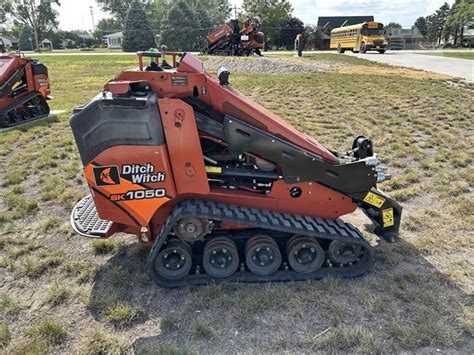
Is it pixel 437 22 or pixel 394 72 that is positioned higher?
pixel 437 22

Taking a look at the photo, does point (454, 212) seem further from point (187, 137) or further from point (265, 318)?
point (187, 137)

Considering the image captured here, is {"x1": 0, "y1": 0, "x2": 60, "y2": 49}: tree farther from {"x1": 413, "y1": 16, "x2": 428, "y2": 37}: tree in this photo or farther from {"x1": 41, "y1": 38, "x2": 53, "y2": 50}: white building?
{"x1": 413, "y1": 16, "x2": 428, "y2": 37}: tree

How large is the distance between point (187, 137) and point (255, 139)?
0.63 metres

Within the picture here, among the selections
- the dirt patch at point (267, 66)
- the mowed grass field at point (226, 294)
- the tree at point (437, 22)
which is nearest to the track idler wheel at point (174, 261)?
the mowed grass field at point (226, 294)

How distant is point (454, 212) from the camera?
17.5 feet

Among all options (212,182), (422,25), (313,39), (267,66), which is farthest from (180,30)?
(422,25)

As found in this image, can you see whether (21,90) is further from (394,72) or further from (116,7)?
(116,7)

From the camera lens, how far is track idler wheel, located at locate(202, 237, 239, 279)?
379 cm

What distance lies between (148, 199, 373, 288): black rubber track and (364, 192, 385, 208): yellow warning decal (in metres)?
0.38

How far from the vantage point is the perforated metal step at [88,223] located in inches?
161

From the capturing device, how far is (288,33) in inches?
2394

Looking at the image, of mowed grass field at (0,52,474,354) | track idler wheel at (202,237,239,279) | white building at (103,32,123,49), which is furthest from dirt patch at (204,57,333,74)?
white building at (103,32,123,49)

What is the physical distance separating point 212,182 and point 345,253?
1454 mm

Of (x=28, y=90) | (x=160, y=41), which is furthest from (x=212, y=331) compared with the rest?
(x=160, y=41)
